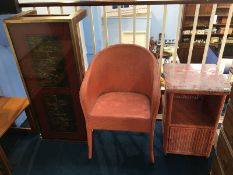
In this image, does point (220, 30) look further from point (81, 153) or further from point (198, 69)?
point (81, 153)

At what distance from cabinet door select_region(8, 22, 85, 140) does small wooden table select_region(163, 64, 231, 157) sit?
0.76 m

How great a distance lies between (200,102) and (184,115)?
0.87 ft

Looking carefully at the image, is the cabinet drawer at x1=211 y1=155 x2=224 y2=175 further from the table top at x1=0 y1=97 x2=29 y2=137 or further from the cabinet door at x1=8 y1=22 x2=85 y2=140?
the table top at x1=0 y1=97 x2=29 y2=137

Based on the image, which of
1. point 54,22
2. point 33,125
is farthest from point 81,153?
point 54,22

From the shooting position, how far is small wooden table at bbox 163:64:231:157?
153 cm

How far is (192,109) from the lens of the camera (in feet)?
6.15

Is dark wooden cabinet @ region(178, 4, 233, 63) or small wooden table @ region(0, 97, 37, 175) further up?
small wooden table @ region(0, 97, 37, 175)

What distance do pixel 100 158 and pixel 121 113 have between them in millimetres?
524

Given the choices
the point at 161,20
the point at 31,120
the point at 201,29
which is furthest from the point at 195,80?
the point at 161,20

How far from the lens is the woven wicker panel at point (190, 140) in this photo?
172cm

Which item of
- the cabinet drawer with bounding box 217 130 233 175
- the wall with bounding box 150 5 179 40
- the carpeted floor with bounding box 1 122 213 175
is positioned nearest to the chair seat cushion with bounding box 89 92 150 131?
the carpeted floor with bounding box 1 122 213 175

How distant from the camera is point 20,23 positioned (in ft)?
5.07

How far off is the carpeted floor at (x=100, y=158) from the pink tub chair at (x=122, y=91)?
4.4 inches

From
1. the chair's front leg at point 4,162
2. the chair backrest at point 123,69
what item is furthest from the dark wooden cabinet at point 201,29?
the chair's front leg at point 4,162
